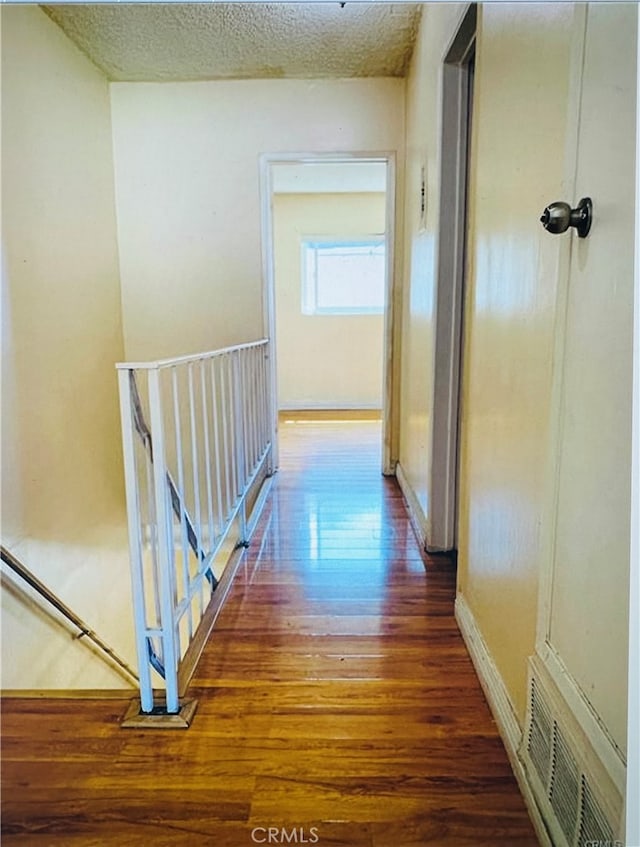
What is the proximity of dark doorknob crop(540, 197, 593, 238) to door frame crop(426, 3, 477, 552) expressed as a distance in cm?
132

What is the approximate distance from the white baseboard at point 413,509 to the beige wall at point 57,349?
1.66m

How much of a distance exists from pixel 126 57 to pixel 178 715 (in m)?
3.39

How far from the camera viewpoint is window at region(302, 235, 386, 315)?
617cm

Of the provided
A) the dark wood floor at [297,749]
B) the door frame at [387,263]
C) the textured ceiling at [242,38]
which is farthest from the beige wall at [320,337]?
the dark wood floor at [297,749]

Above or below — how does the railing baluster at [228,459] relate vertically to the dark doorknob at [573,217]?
below

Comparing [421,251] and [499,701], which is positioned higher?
[421,251]

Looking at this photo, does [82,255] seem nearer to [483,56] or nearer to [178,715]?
[483,56]

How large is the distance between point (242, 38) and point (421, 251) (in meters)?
1.50

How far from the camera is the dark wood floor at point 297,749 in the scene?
1123mm

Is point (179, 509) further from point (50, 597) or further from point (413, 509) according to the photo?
point (413, 509)

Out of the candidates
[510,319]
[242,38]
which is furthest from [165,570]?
[242,38]

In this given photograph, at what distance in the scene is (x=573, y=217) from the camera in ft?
3.07

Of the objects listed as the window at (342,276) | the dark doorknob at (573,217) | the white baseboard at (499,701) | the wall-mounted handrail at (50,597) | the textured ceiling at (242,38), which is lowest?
the wall-mounted handrail at (50,597)

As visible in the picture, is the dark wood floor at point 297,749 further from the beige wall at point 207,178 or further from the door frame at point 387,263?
the beige wall at point 207,178
